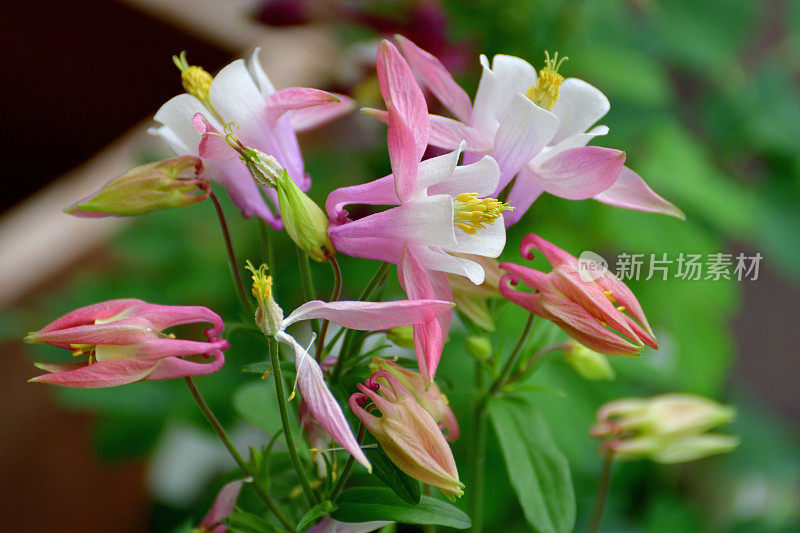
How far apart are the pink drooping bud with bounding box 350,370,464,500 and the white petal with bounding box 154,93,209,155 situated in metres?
0.15

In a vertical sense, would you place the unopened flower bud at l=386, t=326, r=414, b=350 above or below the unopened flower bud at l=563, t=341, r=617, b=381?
above

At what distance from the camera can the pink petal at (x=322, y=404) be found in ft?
0.87

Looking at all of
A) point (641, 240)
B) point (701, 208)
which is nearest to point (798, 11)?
point (701, 208)

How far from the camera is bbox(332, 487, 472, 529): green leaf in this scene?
321 mm

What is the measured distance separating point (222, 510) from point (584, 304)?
0.21 m

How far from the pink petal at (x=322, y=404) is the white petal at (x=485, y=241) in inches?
3.2

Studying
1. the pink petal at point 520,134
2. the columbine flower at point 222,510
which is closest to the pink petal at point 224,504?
the columbine flower at point 222,510

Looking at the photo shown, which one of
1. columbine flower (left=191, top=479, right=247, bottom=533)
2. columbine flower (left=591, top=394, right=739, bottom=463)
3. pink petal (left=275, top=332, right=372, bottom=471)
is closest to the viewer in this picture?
pink petal (left=275, top=332, right=372, bottom=471)

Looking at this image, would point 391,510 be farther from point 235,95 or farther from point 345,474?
point 235,95

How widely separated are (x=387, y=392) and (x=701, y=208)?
2.31 ft

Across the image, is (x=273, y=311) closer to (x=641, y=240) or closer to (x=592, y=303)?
(x=592, y=303)

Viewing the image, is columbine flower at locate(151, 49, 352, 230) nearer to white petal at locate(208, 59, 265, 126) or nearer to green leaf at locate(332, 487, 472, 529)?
white petal at locate(208, 59, 265, 126)

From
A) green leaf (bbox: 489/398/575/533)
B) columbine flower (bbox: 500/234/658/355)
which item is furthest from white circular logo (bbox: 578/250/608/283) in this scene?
green leaf (bbox: 489/398/575/533)

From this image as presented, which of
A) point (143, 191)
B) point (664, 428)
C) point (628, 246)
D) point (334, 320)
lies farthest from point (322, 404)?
point (628, 246)
